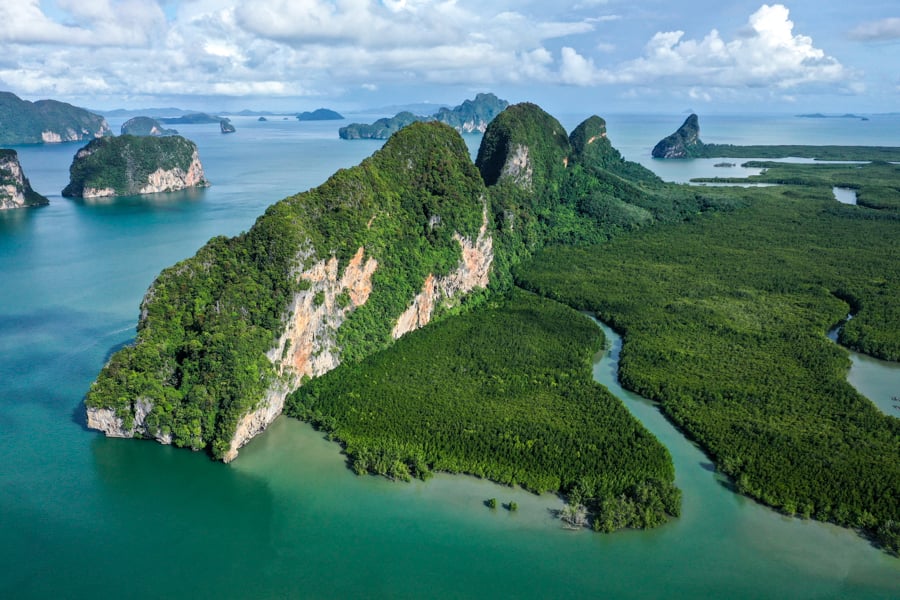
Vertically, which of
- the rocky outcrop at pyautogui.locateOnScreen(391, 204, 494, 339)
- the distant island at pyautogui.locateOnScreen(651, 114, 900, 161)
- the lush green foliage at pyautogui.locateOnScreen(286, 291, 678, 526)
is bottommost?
the lush green foliage at pyautogui.locateOnScreen(286, 291, 678, 526)

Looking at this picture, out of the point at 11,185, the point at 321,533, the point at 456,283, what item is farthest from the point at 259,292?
the point at 11,185

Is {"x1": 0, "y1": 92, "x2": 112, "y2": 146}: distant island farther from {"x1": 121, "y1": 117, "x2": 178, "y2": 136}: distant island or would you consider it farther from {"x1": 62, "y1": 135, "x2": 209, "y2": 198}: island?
{"x1": 62, "y1": 135, "x2": 209, "y2": 198}: island

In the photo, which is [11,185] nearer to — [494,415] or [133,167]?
[133,167]

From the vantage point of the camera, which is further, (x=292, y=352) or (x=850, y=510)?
(x=292, y=352)

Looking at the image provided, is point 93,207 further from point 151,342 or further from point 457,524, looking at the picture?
point 457,524

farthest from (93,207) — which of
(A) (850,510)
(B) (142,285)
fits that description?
(A) (850,510)

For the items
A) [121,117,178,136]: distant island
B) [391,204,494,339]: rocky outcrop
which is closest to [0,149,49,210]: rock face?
[391,204,494,339]: rocky outcrop
